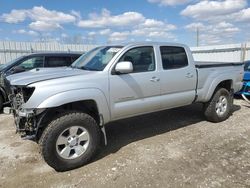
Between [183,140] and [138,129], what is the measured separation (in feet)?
3.63

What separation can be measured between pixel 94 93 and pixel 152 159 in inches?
58.4

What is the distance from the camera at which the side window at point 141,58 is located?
4.47m

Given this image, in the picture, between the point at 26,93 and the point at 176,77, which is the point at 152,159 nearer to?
the point at 176,77

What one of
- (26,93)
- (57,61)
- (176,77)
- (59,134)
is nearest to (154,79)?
(176,77)

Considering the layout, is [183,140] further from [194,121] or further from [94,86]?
[94,86]

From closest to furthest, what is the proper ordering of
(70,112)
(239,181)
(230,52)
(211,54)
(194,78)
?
1. (239,181)
2. (70,112)
3. (194,78)
4. (230,52)
5. (211,54)

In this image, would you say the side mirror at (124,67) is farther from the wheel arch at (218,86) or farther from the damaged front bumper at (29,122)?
the wheel arch at (218,86)

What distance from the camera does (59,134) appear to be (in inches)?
142

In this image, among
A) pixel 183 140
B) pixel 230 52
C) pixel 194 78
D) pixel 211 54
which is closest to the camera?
pixel 183 140

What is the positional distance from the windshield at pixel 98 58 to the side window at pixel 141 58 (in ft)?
0.75

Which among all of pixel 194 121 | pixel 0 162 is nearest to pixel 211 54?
pixel 194 121

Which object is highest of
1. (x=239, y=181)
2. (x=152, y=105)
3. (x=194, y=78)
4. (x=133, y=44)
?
(x=133, y=44)

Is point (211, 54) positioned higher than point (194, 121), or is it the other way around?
point (211, 54)

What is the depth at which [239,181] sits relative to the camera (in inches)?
136
